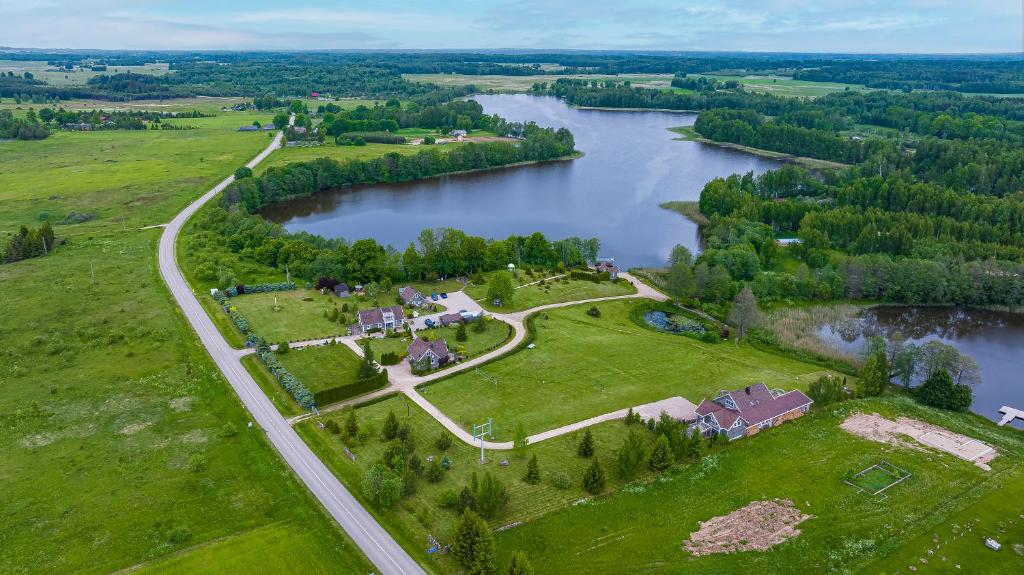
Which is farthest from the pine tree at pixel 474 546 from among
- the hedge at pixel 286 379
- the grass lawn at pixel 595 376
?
the hedge at pixel 286 379

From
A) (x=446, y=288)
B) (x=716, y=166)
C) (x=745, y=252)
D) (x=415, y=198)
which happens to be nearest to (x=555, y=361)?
(x=446, y=288)

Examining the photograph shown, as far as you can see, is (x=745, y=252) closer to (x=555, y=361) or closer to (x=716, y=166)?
(x=555, y=361)

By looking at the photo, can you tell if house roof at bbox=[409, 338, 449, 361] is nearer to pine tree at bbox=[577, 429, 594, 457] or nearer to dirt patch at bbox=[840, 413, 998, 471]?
pine tree at bbox=[577, 429, 594, 457]

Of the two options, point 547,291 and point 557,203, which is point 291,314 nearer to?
point 547,291

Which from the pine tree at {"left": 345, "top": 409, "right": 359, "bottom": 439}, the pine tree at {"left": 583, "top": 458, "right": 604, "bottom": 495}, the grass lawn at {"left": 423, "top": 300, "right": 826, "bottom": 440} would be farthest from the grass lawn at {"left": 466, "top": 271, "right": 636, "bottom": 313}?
the pine tree at {"left": 583, "top": 458, "right": 604, "bottom": 495}

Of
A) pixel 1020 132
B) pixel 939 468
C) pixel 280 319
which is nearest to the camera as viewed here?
pixel 939 468

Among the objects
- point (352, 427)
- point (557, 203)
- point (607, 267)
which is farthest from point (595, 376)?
point (557, 203)
